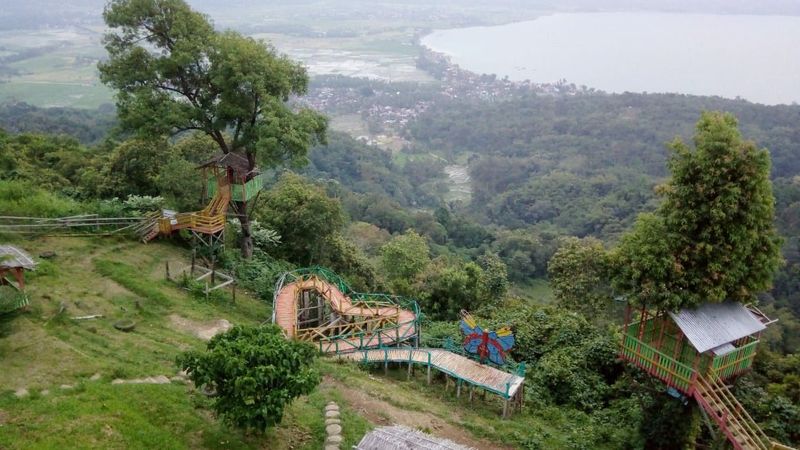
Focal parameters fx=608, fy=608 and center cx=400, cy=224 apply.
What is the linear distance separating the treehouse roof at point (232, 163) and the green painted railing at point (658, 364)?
13.4 metres

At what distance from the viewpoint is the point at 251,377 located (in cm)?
973

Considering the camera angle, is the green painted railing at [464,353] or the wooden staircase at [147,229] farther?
the wooden staircase at [147,229]

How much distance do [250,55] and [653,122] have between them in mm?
102108

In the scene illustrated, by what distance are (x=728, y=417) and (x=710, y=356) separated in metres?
1.32

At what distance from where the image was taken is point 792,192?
5834cm

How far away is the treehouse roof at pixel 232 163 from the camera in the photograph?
2064 centimetres

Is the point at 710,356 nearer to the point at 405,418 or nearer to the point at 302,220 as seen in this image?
the point at 405,418

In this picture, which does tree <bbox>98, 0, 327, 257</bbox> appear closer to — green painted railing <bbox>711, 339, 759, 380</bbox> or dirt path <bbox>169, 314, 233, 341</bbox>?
dirt path <bbox>169, 314, 233, 341</bbox>

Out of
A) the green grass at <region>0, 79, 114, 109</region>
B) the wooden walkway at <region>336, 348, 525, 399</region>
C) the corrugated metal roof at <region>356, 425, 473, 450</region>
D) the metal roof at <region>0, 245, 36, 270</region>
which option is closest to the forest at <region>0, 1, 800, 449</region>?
the wooden walkway at <region>336, 348, 525, 399</region>

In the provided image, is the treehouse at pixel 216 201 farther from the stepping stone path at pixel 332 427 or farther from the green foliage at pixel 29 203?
the stepping stone path at pixel 332 427

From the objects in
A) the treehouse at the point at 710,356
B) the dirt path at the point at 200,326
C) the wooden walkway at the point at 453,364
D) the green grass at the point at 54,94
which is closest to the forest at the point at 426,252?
the treehouse at the point at 710,356

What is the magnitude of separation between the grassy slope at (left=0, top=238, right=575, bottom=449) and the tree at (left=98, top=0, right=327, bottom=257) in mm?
4885

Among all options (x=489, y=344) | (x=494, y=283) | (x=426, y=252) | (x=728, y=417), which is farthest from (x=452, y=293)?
(x=728, y=417)

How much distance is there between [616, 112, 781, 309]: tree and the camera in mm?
12469
